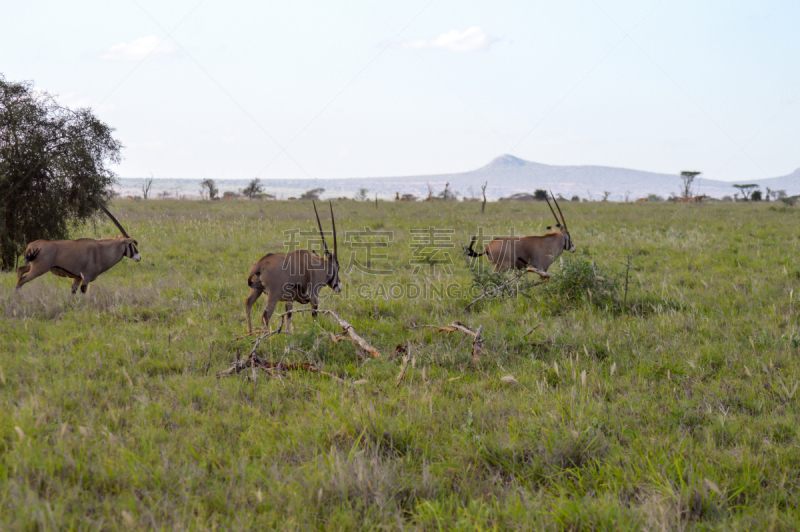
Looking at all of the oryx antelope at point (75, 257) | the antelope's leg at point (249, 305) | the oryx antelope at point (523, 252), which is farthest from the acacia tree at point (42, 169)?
the oryx antelope at point (523, 252)

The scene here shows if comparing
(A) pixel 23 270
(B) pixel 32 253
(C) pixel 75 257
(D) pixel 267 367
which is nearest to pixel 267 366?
(D) pixel 267 367

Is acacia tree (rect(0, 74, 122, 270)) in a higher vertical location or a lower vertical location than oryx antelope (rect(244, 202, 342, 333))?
higher

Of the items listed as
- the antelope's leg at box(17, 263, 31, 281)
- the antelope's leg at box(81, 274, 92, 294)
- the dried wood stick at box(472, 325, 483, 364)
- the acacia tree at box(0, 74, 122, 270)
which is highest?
the acacia tree at box(0, 74, 122, 270)

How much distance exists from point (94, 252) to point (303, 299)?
4073mm

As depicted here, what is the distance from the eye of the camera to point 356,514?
2.65 meters

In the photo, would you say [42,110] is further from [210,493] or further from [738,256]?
[738,256]

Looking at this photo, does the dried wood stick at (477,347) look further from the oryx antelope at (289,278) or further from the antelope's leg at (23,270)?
the antelope's leg at (23,270)

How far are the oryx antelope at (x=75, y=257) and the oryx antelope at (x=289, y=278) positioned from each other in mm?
2738

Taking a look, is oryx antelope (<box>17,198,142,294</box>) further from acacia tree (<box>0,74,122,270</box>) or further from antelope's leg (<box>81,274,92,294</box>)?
acacia tree (<box>0,74,122,270</box>)

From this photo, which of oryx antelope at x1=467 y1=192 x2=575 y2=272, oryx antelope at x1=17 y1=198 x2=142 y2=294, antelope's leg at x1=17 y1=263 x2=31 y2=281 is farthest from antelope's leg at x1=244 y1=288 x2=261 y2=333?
oryx antelope at x1=467 y1=192 x2=575 y2=272

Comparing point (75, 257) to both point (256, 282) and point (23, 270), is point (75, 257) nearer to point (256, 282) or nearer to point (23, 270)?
point (23, 270)

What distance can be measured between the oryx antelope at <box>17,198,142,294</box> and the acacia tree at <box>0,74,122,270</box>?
6.91 feet

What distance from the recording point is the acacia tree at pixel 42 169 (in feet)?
29.5

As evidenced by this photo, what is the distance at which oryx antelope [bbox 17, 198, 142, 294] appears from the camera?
24.5 feet
